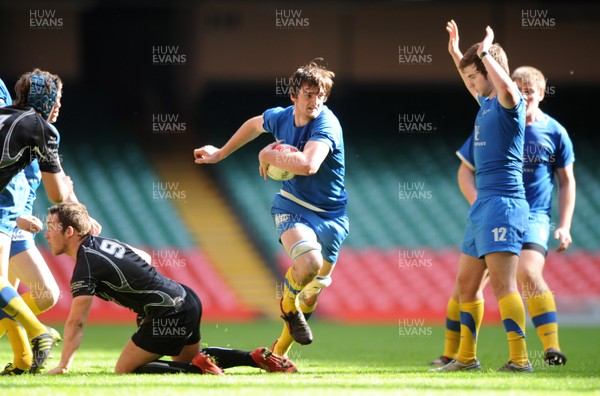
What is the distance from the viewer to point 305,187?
19.9 feet

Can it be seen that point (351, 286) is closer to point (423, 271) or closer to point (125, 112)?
point (423, 271)

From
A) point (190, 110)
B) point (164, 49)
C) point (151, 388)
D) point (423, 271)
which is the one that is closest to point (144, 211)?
point (190, 110)

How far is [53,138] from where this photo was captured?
532 cm

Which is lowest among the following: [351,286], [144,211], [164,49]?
[351,286]

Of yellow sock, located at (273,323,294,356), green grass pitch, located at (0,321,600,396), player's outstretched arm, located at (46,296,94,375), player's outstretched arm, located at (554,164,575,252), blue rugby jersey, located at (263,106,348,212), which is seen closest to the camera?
green grass pitch, located at (0,321,600,396)

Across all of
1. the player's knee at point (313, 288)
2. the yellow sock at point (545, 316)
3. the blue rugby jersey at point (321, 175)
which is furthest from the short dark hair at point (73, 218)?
the yellow sock at point (545, 316)

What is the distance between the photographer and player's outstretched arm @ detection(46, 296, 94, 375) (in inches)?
198

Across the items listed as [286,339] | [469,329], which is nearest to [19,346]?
[286,339]

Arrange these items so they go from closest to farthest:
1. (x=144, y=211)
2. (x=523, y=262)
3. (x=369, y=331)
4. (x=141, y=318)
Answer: (x=141, y=318) → (x=523, y=262) → (x=369, y=331) → (x=144, y=211)

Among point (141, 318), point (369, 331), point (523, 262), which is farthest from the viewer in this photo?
point (369, 331)

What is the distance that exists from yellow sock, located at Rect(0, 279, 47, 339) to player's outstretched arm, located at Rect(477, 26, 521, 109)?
322cm

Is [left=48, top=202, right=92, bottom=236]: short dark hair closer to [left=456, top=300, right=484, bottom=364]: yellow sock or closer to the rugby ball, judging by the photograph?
the rugby ball

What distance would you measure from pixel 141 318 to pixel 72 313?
1.90 feet

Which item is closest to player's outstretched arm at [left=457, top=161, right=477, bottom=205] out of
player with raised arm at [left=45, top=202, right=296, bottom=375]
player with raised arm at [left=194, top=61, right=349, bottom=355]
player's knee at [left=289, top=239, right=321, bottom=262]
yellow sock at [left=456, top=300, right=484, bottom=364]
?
yellow sock at [left=456, top=300, right=484, bottom=364]
